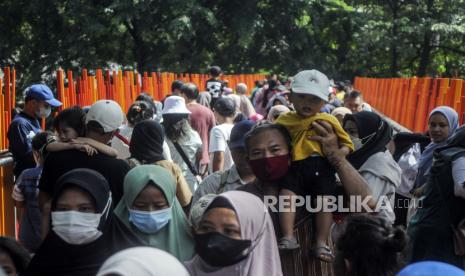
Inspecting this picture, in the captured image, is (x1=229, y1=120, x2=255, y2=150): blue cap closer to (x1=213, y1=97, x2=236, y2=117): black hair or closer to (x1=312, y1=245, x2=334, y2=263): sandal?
(x1=312, y1=245, x2=334, y2=263): sandal

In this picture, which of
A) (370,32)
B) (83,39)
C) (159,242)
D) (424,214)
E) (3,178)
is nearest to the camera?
(159,242)

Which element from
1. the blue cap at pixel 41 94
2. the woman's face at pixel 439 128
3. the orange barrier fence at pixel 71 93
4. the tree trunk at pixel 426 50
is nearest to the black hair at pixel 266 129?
the woman's face at pixel 439 128

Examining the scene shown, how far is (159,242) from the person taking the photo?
4.31m

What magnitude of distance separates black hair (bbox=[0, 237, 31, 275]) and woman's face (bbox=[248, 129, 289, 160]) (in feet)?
4.14

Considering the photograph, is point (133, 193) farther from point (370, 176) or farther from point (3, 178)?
point (3, 178)

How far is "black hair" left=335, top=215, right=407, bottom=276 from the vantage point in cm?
353

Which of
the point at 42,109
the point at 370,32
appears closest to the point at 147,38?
the point at 370,32

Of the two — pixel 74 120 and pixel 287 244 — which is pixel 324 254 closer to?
pixel 287 244

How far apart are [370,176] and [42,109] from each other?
11.7ft

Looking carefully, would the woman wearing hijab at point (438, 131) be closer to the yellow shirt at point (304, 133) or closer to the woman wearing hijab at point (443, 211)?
the woman wearing hijab at point (443, 211)

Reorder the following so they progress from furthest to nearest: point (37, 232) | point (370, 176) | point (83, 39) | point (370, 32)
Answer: point (370, 32) → point (83, 39) → point (37, 232) → point (370, 176)

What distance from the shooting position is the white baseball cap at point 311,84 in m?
4.84

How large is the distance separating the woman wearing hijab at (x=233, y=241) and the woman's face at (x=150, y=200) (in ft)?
1.24

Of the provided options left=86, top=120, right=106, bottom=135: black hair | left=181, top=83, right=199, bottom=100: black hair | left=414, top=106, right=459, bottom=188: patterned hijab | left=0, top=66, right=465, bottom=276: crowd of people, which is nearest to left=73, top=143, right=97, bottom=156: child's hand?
left=0, top=66, right=465, bottom=276: crowd of people
